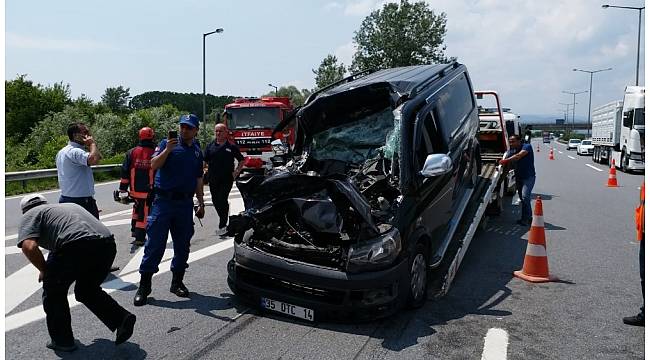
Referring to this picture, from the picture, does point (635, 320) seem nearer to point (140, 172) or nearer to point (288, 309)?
point (288, 309)

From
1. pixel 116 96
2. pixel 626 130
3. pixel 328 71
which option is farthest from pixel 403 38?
pixel 116 96

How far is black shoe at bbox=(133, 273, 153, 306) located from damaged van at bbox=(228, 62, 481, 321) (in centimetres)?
79

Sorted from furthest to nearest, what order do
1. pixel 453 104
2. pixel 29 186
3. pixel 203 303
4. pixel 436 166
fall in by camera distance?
pixel 29 186
pixel 453 104
pixel 203 303
pixel 436 166

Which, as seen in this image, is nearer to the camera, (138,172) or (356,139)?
(356,139)

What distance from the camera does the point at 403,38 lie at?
5441 centimetres

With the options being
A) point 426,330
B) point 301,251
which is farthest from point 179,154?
point 426,330

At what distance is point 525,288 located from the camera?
5828mm

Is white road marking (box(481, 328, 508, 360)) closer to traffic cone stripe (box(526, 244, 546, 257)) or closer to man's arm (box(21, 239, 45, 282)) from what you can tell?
traffic cone stripe (box(526, 244, 546, 257))

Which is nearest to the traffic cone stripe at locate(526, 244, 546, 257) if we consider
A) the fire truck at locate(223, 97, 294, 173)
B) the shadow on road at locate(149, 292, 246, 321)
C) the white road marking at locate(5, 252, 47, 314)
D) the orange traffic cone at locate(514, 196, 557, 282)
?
the orange traffic cone at locate(514, 196, 557, 282)

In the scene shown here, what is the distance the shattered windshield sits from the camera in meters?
6.22

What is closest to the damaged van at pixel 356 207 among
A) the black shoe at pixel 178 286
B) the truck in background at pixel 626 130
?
the black shoe at pixel 178 286

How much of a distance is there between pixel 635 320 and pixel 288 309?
2883mm

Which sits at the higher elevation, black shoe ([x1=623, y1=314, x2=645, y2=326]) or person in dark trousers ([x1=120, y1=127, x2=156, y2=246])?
person in dark trousers ([x1=120, y1=127, x2=156, y2=246])

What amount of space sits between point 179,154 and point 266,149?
16341 millimetres
